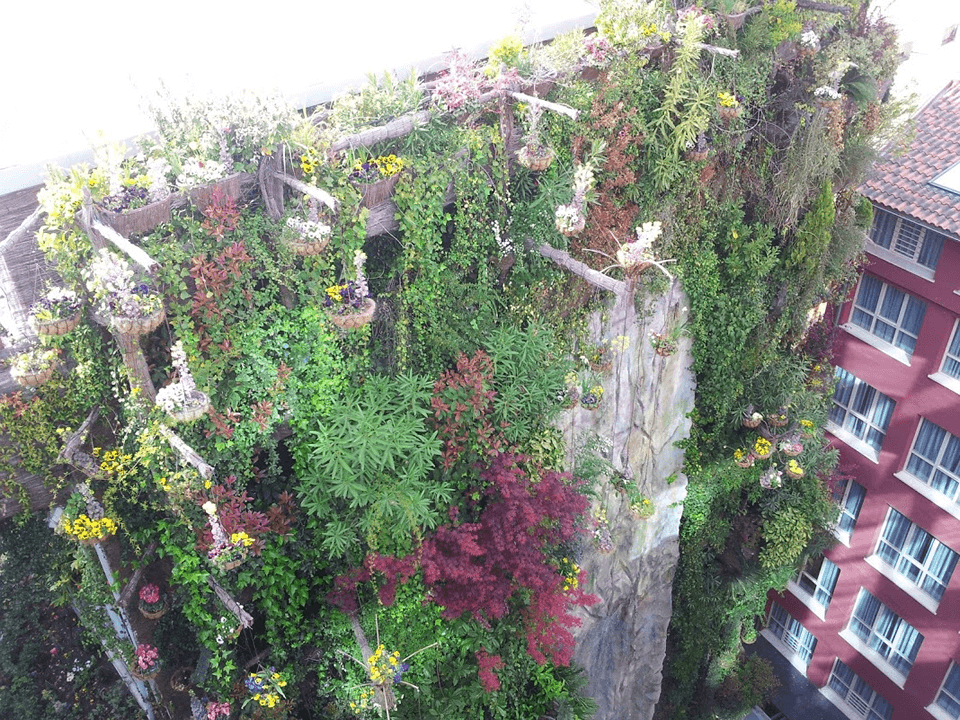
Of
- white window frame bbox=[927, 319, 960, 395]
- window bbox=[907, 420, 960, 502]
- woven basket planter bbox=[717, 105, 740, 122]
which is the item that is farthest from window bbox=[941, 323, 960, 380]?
woven basket planter bbox=[717, 105, 740, 122]

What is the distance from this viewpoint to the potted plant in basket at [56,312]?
5.61m

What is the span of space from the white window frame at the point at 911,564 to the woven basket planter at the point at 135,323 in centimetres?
1226

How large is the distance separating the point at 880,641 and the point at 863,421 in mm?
4129

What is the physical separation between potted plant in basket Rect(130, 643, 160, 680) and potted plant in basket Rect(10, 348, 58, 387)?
2890 millimetres

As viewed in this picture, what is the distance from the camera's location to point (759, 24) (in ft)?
29.8

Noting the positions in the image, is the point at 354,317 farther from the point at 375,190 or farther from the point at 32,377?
the point at 32,377

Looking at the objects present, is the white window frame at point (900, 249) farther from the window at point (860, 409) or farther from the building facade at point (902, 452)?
the window at point (860, 409)

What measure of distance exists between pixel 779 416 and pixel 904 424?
3.17 meters

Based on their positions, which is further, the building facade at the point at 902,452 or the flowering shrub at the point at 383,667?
the building facade at the point at 902,452

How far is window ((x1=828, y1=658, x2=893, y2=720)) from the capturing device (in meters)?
13.5

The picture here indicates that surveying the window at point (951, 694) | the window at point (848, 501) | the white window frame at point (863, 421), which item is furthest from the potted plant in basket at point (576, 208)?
the window at point (951, 694)

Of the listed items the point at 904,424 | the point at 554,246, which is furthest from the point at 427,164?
the point at 904,424

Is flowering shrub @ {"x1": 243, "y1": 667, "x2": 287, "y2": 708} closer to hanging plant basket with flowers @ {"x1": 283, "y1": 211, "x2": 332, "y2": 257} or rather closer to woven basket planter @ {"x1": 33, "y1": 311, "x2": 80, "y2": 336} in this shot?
woven basket planter @ {"x1": 33, "y1": 311, "x2": 80, "y2": 336}

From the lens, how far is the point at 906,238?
466 inches
